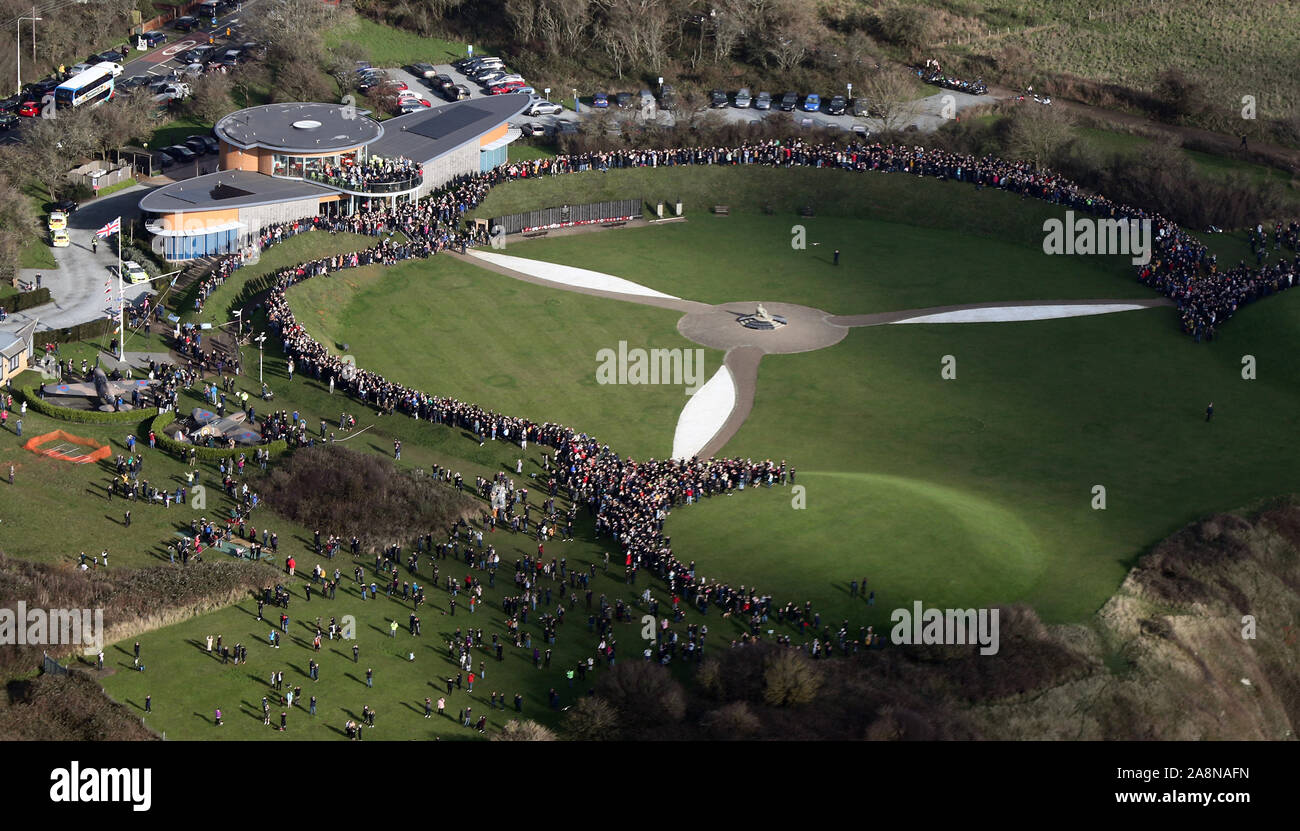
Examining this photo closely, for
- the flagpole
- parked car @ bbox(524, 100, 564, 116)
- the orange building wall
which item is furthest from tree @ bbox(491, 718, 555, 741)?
parked car @ bbox(524, 100, 564, 116)

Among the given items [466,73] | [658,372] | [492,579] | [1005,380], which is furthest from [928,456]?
[466,73]

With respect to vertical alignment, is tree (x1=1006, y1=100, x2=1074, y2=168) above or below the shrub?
above

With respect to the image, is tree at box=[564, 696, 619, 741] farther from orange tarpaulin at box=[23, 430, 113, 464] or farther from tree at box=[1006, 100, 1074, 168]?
tree at box=[1006, 100, 1074, 168]

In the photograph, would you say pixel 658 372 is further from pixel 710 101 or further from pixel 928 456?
pixel 710 101

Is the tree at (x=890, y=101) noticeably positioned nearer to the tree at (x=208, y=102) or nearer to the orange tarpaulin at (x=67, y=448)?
the tree at (x=208, y=102)

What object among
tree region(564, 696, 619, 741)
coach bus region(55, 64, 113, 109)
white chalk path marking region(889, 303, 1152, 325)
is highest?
coach bus region(55, 64, 113, 109)

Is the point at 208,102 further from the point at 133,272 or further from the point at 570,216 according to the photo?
the point at 570,216

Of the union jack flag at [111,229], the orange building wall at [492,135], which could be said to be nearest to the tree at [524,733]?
the union jack flag at [111,229]
